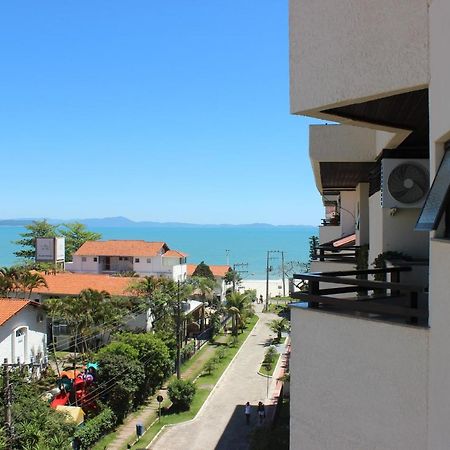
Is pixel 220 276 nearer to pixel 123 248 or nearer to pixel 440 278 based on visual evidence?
pixel 123 248

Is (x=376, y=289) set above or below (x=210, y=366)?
above

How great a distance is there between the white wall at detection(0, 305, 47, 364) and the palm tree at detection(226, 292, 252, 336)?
55.7ft

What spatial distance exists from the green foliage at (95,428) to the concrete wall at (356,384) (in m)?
16.7

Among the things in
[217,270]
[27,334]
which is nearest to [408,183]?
[27,334]

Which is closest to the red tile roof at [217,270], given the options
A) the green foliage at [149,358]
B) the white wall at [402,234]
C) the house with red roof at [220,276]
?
the house with red roof at [220,276]

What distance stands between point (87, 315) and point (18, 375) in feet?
28.1

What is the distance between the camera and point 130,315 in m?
35.9

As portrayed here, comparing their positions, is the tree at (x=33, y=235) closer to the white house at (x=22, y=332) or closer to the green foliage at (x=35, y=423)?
the white house at (x=22, y=332)

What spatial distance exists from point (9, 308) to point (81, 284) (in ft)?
44.4

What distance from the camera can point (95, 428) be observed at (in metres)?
20.8

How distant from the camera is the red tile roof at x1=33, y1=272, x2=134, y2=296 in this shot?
3938 cm

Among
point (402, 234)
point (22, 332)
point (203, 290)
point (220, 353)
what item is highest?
point (402, 234)

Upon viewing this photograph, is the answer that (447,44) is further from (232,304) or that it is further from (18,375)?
(232,304)

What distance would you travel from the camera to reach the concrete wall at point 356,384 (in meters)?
4.00
